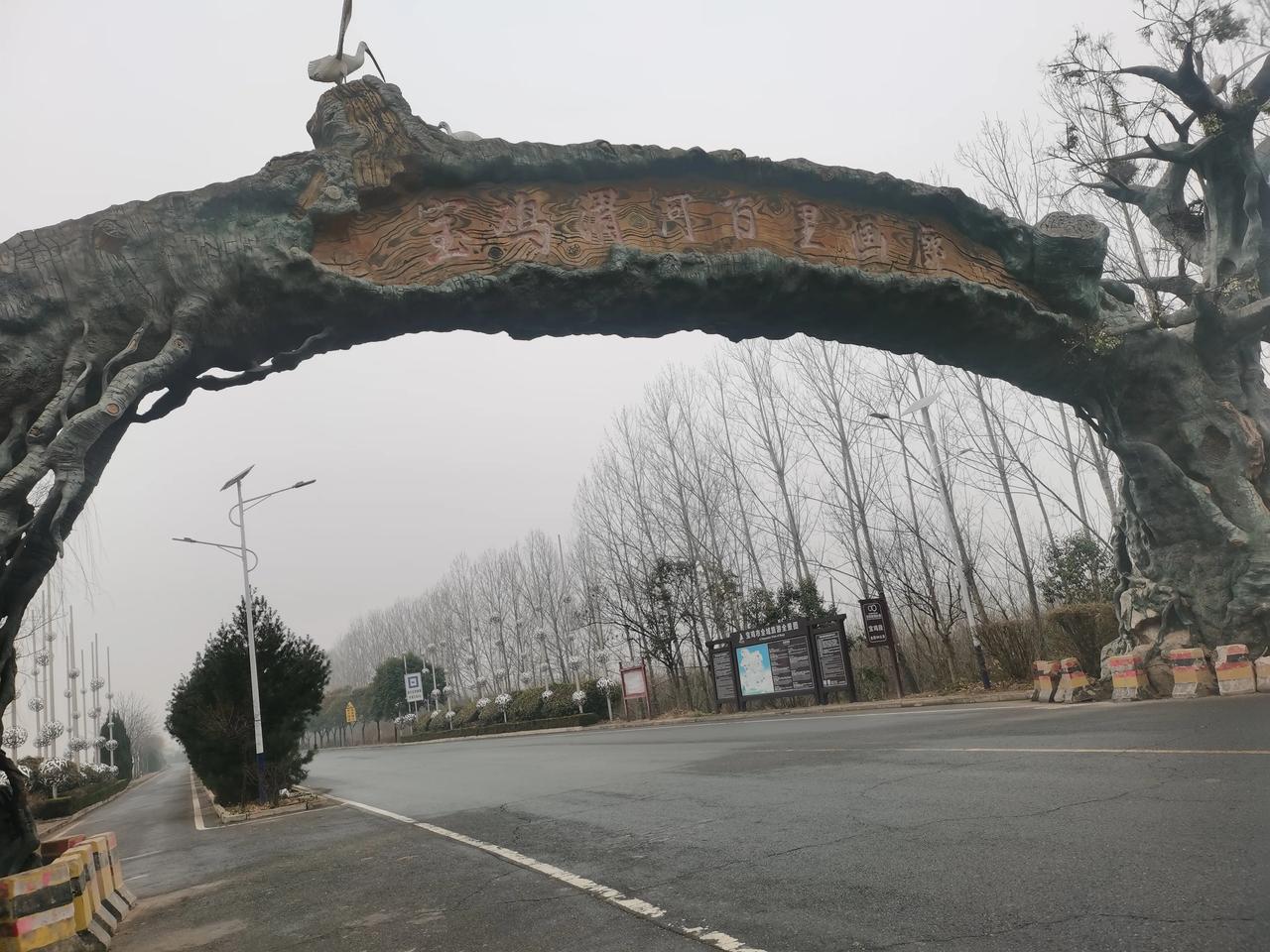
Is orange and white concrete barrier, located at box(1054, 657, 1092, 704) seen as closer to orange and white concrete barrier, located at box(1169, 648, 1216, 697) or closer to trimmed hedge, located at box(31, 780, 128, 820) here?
orange and white concrete barrier, located at box(1169, 648, 1216, 697)

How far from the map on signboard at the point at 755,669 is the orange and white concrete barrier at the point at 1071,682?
1152 cm

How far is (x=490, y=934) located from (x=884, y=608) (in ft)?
55.9

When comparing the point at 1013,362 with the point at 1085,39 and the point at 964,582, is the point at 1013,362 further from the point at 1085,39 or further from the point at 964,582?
the point at 964,582

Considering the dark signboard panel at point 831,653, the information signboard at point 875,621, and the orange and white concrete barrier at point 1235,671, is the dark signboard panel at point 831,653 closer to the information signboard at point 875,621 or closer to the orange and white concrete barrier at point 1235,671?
the information signboard at point 875,621

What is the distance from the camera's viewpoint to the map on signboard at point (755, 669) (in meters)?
23.1

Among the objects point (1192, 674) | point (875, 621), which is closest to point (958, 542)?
point (875, 621)

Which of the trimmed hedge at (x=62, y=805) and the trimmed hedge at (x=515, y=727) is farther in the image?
the trimmed hedge at (x=515, y=727)

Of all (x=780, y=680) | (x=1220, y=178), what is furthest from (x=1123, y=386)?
(x=780, y=680)

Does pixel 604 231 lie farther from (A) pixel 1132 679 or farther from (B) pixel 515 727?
(B) pixel 515 727

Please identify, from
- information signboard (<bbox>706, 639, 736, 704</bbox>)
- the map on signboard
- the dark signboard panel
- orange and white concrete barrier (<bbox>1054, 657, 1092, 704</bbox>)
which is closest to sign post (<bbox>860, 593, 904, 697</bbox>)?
the dark signboard panel

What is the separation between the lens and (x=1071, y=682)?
1158 centimetres

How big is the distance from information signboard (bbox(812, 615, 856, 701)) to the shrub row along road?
387 inches

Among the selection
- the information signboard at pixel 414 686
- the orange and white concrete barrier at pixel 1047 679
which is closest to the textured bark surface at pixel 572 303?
the orange and white concrete barrier at pixel 1047 679

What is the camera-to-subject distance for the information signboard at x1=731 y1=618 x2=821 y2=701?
21.8 meters
